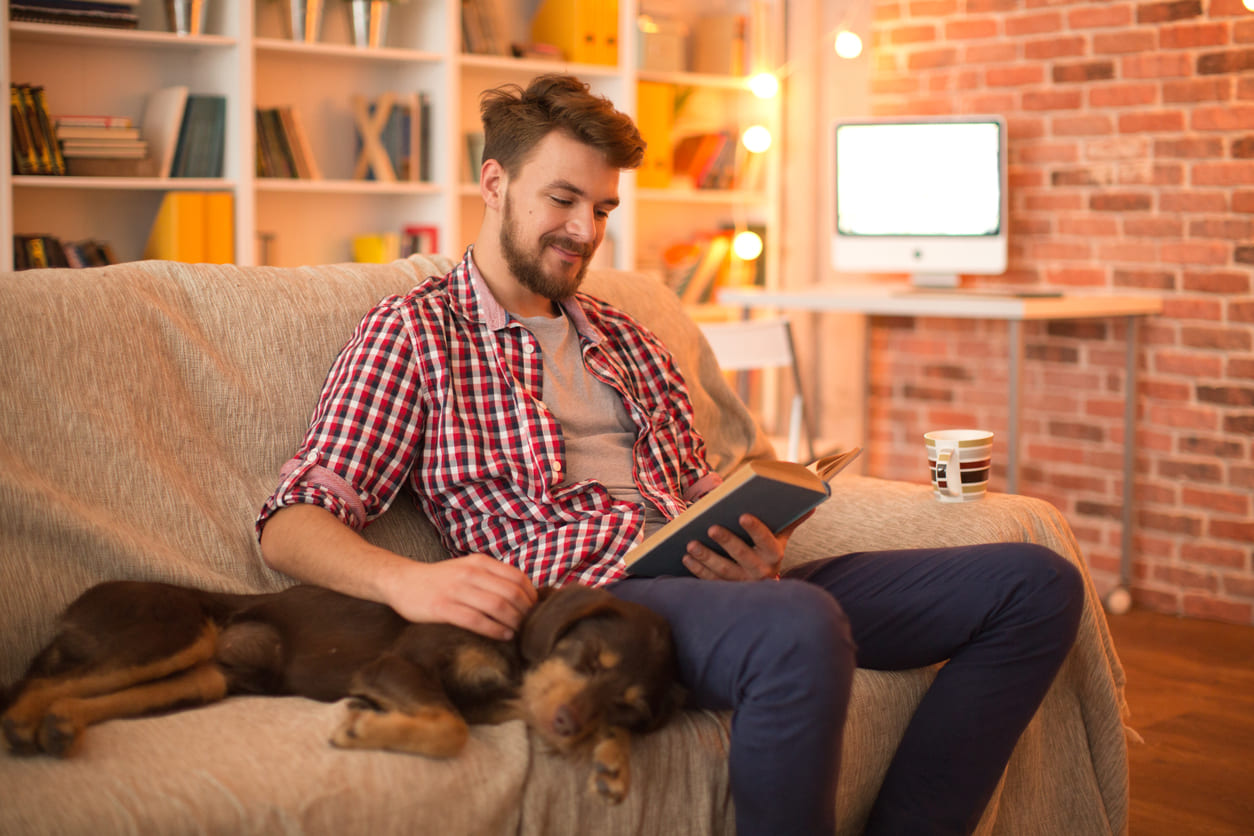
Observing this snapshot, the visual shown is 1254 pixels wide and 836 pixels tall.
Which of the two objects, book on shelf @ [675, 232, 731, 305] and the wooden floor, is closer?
the wooden floor

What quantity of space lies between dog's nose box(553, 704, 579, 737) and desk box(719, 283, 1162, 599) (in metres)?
2.01

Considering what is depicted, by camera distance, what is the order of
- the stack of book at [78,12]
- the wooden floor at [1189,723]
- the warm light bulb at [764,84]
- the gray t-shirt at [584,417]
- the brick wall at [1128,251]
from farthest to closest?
1. the warm light bulb at [764,84]
2. the brick wall at [1128,251]
3. the stack of book at [78,12]
4. the wooden floor at [1189,723]
5. the gray t-shirt at [584,417]

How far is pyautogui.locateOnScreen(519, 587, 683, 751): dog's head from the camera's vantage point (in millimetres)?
1298

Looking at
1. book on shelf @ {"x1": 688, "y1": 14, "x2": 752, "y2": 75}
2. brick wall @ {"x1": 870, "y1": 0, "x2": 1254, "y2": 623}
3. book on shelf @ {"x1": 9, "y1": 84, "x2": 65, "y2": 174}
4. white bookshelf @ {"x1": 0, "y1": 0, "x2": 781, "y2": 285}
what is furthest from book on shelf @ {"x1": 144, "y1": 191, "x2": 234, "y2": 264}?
brick wall @ {"x1": 870, "y1": 0, "x2": 1254, "y2": 623}

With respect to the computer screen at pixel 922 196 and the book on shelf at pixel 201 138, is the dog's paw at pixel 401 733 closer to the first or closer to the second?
the book on shelf at pixel 201 138

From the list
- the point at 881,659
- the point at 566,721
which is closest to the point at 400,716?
the point at 566,721

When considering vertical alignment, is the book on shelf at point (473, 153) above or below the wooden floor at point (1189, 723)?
above

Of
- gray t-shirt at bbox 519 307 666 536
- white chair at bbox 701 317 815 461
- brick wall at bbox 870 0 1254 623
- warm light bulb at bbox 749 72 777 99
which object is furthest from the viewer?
warm light bulb at bbox 749 72 777 99

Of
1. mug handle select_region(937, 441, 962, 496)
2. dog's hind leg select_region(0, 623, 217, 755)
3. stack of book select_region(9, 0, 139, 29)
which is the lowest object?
dog's hind leg select_region(0, 623, 217, 755)

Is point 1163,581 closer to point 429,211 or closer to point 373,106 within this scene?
point 429,211

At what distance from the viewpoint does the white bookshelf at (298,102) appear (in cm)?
328

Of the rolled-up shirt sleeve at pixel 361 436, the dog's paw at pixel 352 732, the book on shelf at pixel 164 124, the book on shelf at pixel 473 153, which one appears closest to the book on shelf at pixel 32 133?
the book on shelf at pixel 164 124

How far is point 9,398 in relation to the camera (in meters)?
1.53

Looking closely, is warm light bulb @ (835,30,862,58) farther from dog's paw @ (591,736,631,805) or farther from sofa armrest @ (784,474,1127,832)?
dog's paw @ (591,736,631,805)
